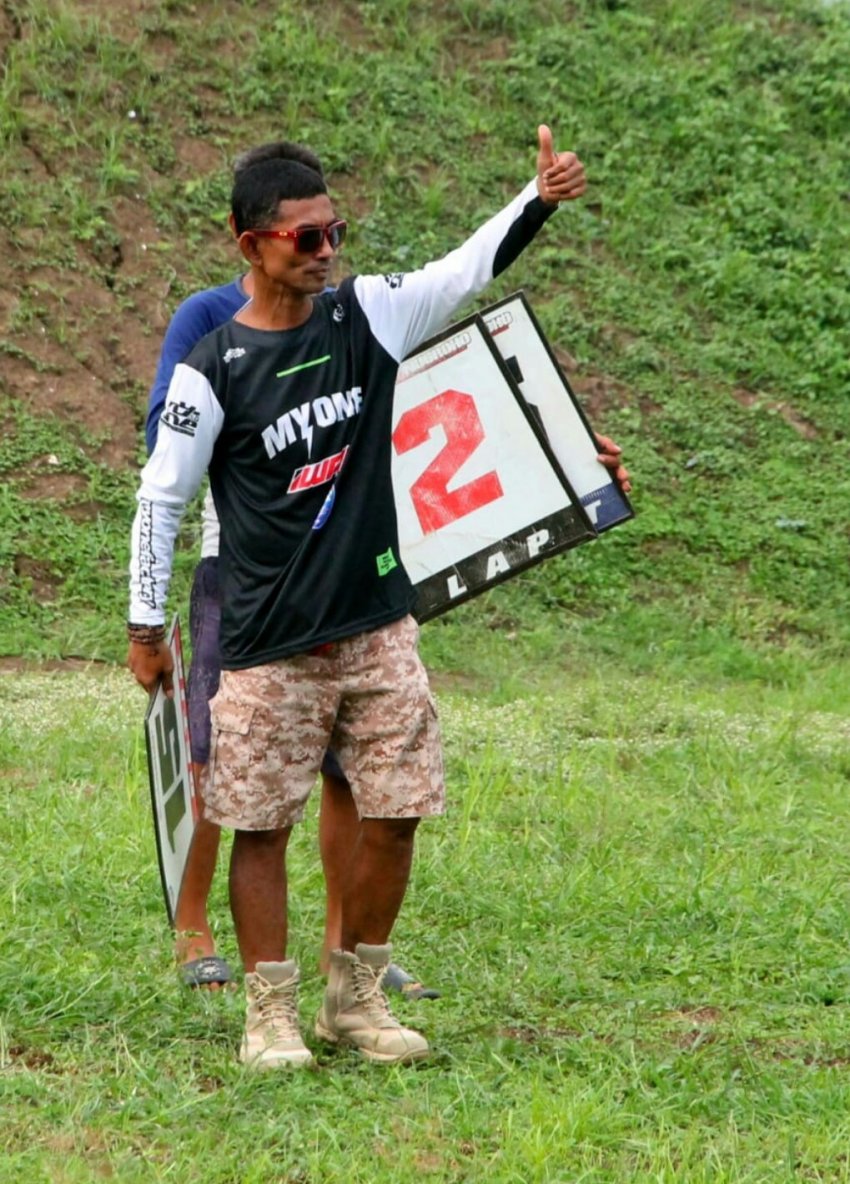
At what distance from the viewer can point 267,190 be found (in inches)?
160

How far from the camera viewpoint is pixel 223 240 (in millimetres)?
11586

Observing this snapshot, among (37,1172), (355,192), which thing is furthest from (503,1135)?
(355,192)

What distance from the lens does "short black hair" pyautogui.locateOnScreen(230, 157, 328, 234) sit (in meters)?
4.07

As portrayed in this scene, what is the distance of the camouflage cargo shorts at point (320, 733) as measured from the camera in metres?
4.08

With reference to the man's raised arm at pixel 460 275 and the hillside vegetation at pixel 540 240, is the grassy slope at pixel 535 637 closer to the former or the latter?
the hillside vegetation at pixel 540 240

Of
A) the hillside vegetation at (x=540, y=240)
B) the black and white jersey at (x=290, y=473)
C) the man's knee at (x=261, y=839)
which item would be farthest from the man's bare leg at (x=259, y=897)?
the hillside vegetation at (x=540, y=240)

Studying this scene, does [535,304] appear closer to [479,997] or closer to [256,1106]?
[479,997]

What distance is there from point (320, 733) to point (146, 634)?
43cm

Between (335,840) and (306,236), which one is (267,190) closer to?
(306,236)

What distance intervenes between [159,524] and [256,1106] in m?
1.21

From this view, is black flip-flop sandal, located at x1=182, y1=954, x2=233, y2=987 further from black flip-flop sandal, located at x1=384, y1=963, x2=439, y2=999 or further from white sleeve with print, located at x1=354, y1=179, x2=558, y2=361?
white sleeve with print, located at x1=354, y1=179, x2=558, y2=361

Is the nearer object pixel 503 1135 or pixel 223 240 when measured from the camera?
pixel 503 1135

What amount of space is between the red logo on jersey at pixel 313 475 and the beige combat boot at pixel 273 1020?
102 cm

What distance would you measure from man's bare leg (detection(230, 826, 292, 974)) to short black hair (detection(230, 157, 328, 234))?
1.31 metres
